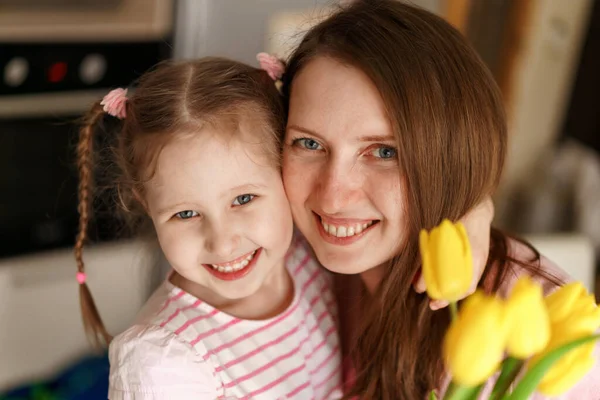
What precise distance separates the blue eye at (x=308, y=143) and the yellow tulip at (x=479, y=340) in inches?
19.1

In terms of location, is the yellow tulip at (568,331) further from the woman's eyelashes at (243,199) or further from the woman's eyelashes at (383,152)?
the woman's eyelashes at (243,199)

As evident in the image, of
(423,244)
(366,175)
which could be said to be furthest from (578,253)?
(423,244)

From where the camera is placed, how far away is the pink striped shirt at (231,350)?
86 centimetres

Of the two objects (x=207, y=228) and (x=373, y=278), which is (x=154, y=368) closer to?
(x=207, y=228)

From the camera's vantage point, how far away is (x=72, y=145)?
1527 millimetres

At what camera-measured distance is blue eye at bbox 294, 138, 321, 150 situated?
3.10 feet

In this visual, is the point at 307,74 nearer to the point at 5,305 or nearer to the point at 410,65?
the point at 410,65

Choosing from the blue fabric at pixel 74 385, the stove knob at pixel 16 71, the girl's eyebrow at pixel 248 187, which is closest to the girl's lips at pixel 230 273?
the girl's eyebrow at pixel 248 187

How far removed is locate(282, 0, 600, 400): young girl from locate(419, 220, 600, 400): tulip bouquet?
1.11ft

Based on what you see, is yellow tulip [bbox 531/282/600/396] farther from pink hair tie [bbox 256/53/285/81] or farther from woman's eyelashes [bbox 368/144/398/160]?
pink hair tie [bbox 256/53/285/81]

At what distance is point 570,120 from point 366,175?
1.83 m

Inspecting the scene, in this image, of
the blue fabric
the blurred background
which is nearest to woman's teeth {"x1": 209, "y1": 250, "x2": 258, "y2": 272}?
the blurred background

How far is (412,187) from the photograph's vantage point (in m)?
0.89

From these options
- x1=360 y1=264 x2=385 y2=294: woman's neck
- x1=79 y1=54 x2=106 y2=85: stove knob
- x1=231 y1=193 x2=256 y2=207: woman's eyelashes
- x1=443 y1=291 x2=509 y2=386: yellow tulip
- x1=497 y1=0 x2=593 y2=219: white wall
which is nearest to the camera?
x1=443 y1=291 x2=509 y2=386: yellow tulip
